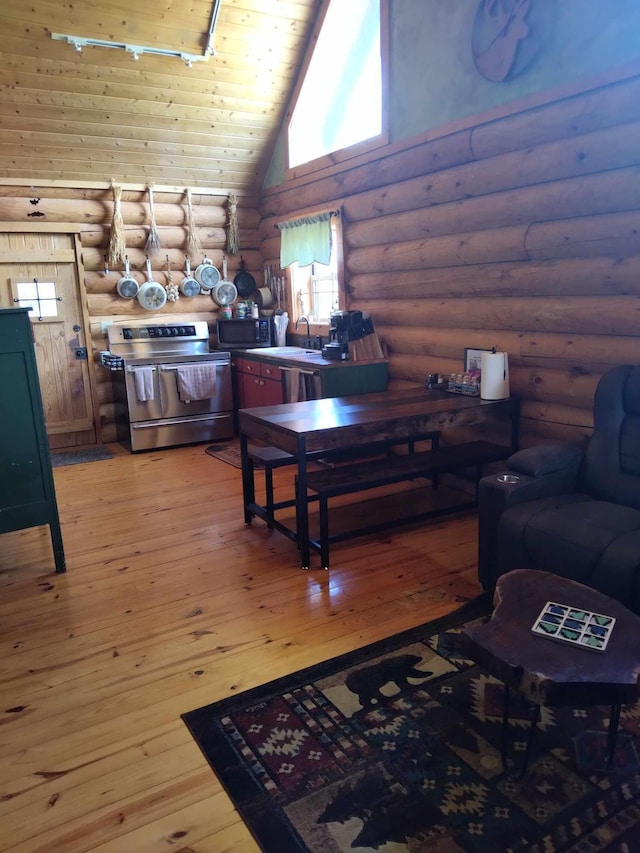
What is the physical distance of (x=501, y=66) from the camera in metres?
3.51

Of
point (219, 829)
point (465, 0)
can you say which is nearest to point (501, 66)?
point (465, 0)

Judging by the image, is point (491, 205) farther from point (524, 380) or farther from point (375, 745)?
point (375, 745)

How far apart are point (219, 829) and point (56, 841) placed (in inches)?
17.4

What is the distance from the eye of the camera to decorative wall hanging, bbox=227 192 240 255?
6.49m

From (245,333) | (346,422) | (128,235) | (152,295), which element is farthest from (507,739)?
(128,235)

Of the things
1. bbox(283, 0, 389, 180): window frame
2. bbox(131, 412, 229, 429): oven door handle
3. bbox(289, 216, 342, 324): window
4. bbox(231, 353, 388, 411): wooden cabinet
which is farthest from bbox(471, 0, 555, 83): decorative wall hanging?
bbox(131, 412, 229, 429): oven door handle

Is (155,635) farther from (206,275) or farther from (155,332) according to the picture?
(206,275)

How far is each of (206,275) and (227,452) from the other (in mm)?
1993

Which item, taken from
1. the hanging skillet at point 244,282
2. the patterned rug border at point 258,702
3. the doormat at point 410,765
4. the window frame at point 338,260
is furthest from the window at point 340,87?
the doormat at point 410,765

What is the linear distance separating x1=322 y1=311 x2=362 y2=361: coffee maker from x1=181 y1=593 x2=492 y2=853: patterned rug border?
2492 millimetres

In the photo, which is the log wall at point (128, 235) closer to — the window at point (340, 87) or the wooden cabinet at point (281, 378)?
the wooden cabinet at point (281, 378)

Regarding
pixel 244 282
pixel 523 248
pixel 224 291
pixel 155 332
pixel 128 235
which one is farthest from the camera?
pixel 244 282

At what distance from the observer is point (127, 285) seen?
609 centimetres

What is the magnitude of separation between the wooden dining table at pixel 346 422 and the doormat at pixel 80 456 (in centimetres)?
237
